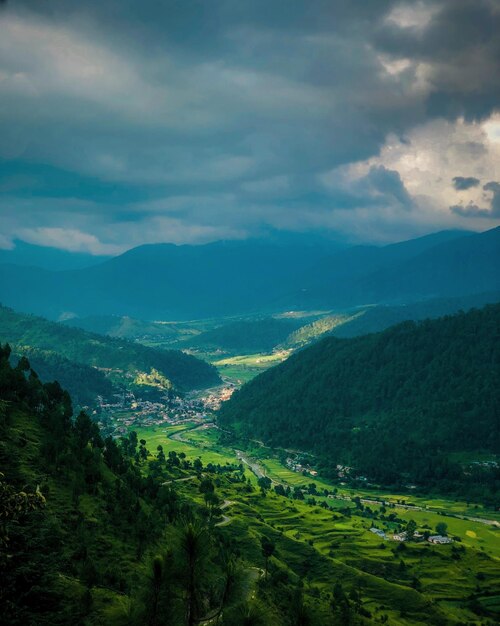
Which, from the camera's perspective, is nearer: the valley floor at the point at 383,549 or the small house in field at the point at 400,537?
the valley floor at the point at 383,549

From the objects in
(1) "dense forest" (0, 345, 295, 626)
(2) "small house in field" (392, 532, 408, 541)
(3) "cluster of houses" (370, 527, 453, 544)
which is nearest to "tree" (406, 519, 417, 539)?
(3) "cluster of houses" (370, 527, 453, 544)

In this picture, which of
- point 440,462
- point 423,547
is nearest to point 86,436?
point 423,547

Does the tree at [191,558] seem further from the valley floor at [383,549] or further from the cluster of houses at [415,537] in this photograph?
the cluster of houses at [415,537]

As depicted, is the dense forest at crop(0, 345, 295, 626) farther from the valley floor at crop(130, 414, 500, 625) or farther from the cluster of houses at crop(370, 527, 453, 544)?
the cluster of houses at crop(370, 527, 453, 544)

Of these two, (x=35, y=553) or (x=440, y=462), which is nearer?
(x=35, y=553)

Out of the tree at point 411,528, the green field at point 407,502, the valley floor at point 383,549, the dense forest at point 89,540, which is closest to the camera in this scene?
the dense forest at point 89,540

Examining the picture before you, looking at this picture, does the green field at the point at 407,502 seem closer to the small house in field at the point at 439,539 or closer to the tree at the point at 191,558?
the small house in field at the point at 439,539

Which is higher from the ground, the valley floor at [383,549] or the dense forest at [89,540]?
the dense forest at [89,540]

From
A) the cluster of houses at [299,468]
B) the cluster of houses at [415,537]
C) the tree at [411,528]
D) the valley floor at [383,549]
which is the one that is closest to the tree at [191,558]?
the valley floor at [383,549]

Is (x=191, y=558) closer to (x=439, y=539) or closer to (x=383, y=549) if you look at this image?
(x=383, y=549)

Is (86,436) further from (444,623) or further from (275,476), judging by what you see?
(275,476)

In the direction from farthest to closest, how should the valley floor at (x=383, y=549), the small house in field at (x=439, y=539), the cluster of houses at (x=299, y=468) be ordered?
1. the cluster of houses at (x=299, y=468)
2. the small house in field at (x=439, y=539)
3. the valley floor at (x=383, y=549)
